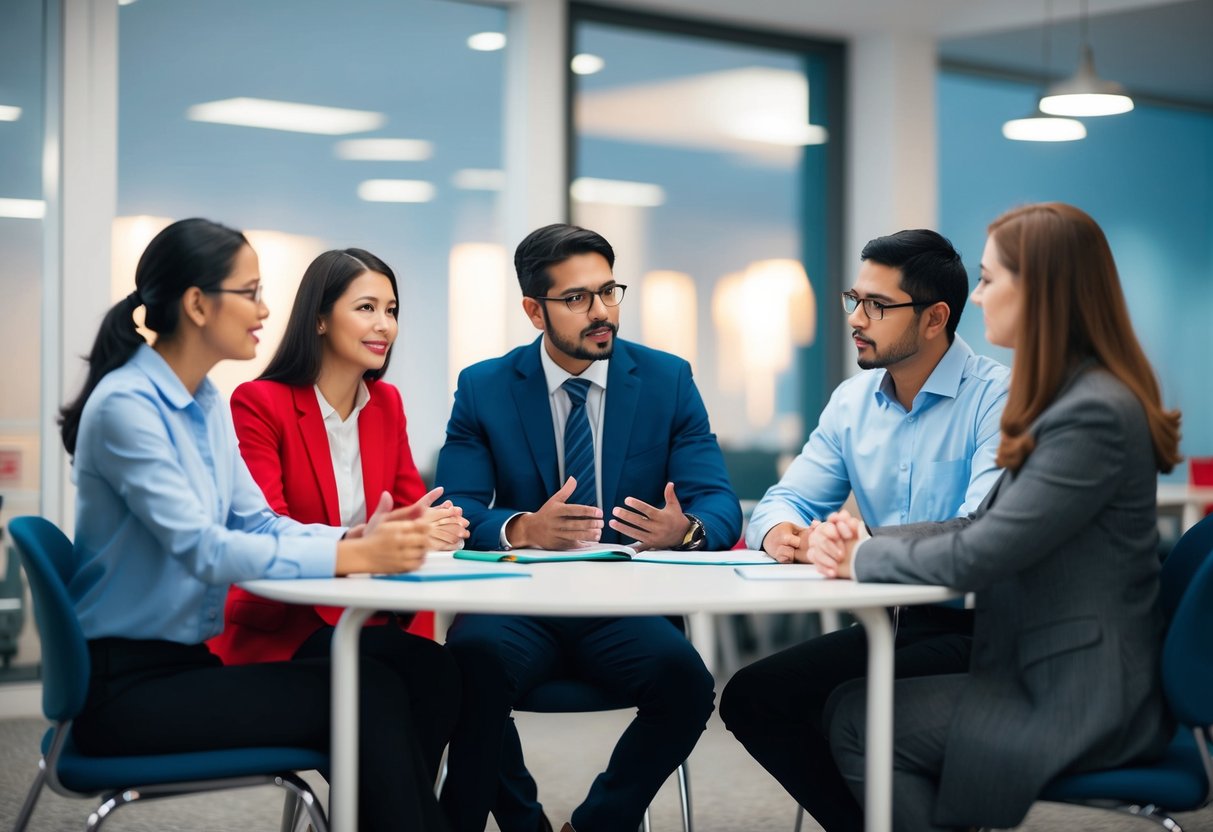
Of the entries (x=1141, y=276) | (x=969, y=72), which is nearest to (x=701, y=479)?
(x=969, y=72)

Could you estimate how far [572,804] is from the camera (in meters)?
3.78

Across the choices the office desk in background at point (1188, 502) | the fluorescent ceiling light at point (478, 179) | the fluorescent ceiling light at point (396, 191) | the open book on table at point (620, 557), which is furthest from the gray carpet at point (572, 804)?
the fluorescent ceiling light at point (478, 179)

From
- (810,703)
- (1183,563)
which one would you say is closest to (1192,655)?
(1183,563)

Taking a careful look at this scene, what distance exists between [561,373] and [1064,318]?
1.30 m

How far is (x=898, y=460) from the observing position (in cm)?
288

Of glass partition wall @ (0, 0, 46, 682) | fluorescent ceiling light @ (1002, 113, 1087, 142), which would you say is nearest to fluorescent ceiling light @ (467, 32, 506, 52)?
glass partition wall @ (0, 0, 46, 682)

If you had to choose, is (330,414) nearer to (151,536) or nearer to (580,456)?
(580,456)

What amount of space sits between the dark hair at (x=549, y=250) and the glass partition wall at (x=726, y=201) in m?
3.08

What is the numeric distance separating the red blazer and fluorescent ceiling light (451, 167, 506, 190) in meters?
2.99

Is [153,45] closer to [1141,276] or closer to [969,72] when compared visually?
[969,72]

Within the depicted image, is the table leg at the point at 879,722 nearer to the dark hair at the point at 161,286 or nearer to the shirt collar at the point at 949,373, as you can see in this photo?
the shirt collar at the point at 949,373

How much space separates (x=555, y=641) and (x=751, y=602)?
0.93 metres

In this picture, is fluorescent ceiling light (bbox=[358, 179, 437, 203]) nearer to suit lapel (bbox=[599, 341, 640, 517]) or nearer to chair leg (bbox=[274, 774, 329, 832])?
suit lapel (bbox=[599, 341, 640, 517])

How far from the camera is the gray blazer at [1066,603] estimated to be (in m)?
2.02
